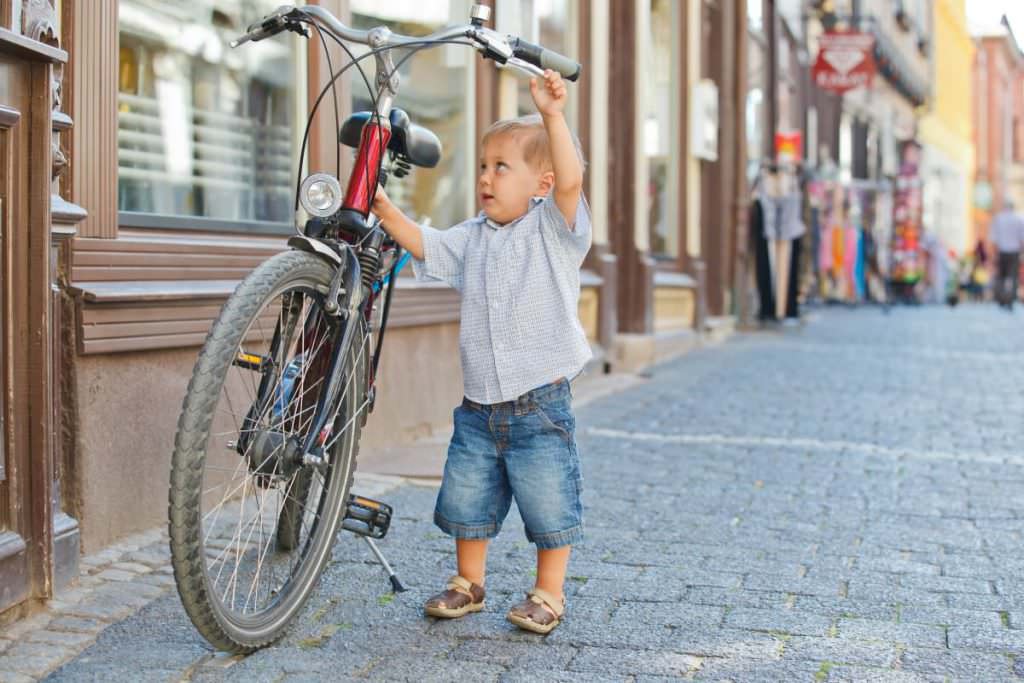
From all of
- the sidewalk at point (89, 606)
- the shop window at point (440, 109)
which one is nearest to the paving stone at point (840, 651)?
the sidewalk at point (89, 606)

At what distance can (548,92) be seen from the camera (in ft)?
10.9

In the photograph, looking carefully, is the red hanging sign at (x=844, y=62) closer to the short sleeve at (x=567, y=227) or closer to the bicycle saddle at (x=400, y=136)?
the bicycle saddle at (x=400, y=136)

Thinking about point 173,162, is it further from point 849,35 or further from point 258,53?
point 849,35

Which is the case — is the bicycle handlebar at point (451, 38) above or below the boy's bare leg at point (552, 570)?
above

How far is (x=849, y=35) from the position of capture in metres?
20.6

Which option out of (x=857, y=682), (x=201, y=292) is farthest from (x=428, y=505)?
(x=857, y=682)

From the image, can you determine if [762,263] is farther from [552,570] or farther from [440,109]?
[552,570]

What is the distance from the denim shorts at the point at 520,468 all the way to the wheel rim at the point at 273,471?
0.27 m

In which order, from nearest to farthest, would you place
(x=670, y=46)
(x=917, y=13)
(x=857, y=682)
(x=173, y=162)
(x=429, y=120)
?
(x=857, y=682) → (x=173, y=162) → (x=429, y=120) → (x=670, y=46) → (x=917, y=13)

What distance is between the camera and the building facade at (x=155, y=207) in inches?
137

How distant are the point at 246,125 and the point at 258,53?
325mm

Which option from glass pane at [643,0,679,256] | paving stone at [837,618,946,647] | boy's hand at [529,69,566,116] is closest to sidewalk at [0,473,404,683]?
boy's hand at [529,69,566,116]

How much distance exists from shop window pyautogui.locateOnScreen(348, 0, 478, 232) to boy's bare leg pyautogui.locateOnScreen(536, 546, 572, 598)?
3826 mm

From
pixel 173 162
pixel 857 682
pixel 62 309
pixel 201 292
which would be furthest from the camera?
pixel 173 162
